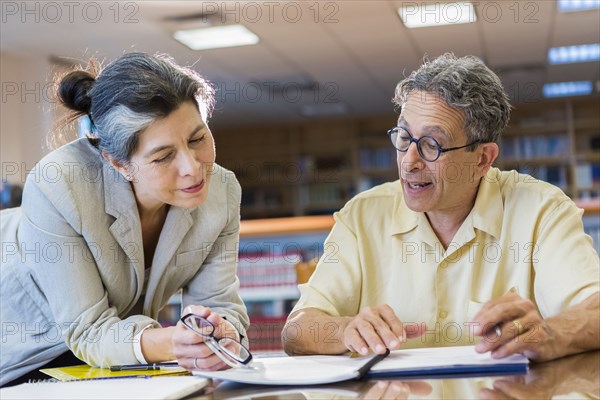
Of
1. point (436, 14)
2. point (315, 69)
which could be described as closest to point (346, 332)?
point (436, 14)

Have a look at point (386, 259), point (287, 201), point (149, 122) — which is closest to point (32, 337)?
point (149, 122)

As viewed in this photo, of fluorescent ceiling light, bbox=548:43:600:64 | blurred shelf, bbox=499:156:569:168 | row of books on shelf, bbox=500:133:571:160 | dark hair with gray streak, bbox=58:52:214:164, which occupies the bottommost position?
dark hair with gray streak, bbox=58:52:214:164

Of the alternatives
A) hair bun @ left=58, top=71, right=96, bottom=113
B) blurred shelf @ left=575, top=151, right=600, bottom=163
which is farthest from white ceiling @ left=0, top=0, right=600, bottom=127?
hair bun @ left=58, top=71, right=96, bottom=113

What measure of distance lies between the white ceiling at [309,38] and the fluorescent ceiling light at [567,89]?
349 millimetres

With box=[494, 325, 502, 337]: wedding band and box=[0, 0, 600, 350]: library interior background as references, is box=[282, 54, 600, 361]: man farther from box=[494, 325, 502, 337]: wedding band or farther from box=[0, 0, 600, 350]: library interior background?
box=[0, 0, 600, 350]: library interior background

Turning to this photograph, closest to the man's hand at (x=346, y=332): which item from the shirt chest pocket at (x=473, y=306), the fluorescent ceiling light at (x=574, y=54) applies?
the shirt chest pocket at (x=473, y=306)

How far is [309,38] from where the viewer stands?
6.20m

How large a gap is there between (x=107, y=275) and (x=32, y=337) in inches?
8.7

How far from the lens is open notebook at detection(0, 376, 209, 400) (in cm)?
103

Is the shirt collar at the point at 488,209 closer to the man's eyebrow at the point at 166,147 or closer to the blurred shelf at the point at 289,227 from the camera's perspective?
Result: the man's eyebrow at the point at 166,147

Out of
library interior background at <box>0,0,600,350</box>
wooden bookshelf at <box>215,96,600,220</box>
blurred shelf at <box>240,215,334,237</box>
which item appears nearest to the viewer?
blurred shelf at <box>240,215,334,237</box>

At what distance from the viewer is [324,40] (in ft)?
Answer: 20.6

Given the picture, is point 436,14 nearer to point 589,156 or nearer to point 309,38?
point 309,38

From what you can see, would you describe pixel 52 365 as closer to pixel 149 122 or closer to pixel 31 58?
pixel 149 122
